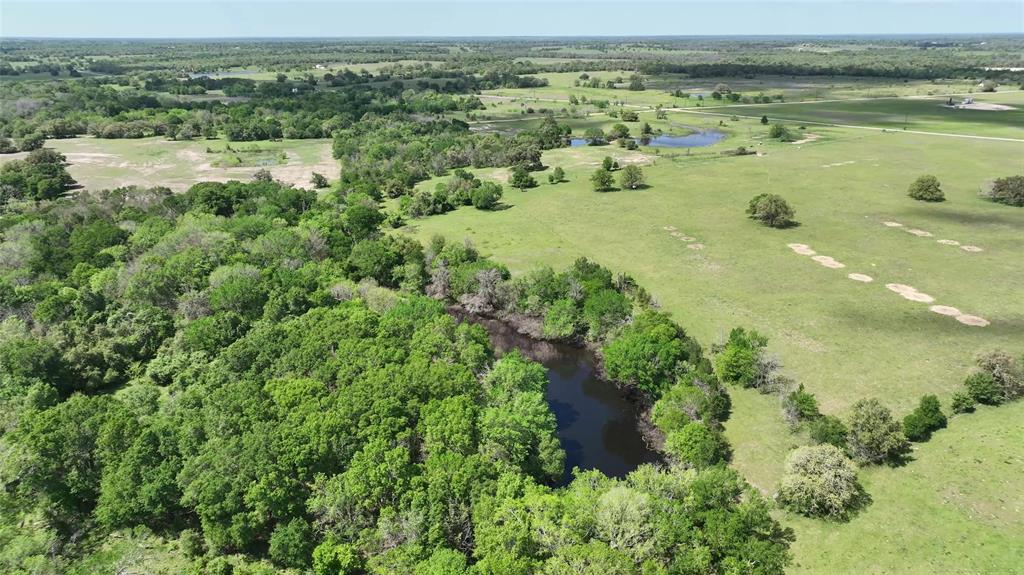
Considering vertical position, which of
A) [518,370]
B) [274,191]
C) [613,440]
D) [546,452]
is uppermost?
[274,191]

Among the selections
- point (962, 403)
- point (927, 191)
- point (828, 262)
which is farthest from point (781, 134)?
point (962, 403)

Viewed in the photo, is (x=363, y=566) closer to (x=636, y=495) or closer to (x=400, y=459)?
(x=400, y=459)

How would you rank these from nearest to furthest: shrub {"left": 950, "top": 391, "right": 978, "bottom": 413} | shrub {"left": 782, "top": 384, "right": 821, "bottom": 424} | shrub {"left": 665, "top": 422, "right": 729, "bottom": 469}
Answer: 1. shrub {"left": 665, "top": 422, "right": 729, "bottom": 469}
2. shrub {"left": 782, "top": 384, "right": 821, "bottom": 424}
3. shrub {"left": 950, "top": 391, "right": 978, "bottom": 413}

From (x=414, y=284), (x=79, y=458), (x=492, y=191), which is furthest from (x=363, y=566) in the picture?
(x=492, y=191)

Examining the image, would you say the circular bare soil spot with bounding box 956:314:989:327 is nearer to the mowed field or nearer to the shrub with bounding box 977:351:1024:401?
the mowed field

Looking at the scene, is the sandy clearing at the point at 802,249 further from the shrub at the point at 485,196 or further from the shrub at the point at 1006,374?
the shrub at the point at 485,196

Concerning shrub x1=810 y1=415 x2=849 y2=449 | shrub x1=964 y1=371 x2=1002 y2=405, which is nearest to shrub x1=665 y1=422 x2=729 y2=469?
shrub x1=810 y1=415 x2=849 y2=449
